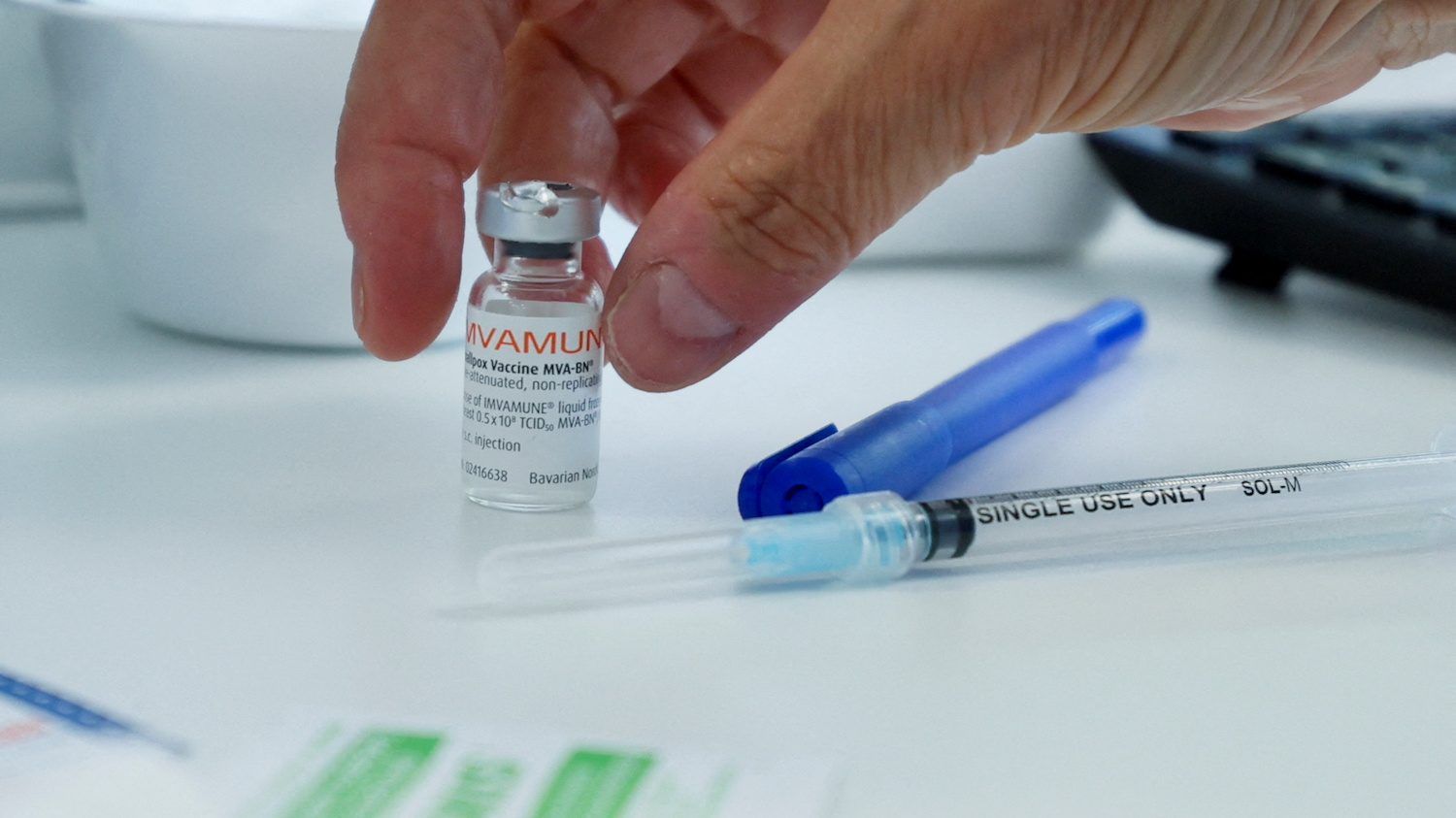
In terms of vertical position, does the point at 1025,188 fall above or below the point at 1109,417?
above

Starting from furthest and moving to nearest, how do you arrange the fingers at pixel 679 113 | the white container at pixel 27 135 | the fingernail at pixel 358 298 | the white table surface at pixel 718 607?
the white container at pixel 27 135 → the fingers at pixel 679 113 → the fingernail at pixel 358 298 → the white table surface at pixel 718 607

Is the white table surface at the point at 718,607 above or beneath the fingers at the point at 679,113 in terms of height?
beneath

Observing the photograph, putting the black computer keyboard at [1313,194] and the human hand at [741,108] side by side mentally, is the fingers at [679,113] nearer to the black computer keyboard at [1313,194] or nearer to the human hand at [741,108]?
the human hand at [741,108]

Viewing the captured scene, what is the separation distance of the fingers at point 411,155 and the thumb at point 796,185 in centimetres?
11

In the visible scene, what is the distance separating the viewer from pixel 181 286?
72cm

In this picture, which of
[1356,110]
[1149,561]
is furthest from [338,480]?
[1356,110]

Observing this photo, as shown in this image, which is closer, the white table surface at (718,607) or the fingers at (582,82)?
the white table surface at (718,607)

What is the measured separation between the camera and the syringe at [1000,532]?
0.48 m

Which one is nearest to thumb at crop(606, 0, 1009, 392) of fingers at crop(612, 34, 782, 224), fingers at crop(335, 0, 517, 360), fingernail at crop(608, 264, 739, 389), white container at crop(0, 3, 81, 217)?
fingernail at crop(608, 264, 739, 389)

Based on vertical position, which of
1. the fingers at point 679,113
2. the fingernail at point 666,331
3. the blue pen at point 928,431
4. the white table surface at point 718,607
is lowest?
the white table surface at point 718,607

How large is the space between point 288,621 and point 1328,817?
0.28m

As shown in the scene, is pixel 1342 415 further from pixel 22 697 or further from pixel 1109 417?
pixel 22 697

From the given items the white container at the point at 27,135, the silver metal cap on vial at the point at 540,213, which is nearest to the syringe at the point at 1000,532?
the silver metal cap on vial at the point at 540,213

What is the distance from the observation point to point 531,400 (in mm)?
542
